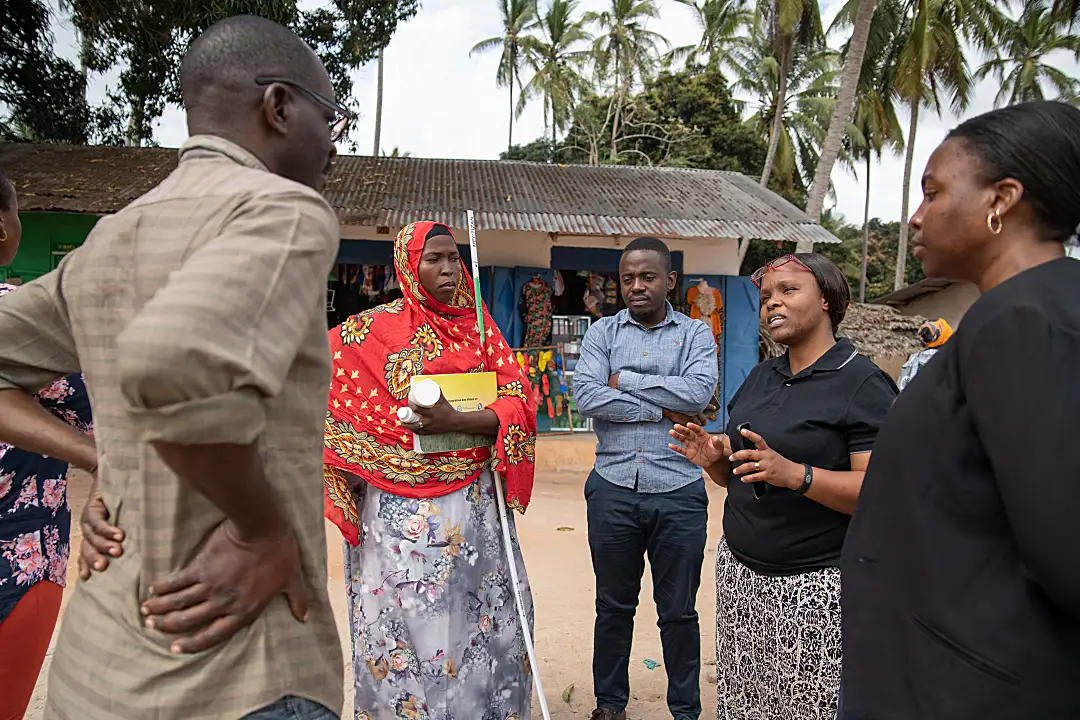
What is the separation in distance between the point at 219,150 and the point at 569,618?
13.3ft

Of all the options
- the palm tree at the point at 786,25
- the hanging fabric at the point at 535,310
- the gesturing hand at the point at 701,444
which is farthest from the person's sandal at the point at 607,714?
the palm tree at the point at 786,25

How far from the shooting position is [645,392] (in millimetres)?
3457

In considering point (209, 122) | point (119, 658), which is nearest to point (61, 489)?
point (119, 658)

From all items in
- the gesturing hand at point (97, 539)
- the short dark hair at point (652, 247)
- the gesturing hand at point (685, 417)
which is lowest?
the gesturing hand at point (97, 539)

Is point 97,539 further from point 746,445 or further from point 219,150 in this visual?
point 746,445

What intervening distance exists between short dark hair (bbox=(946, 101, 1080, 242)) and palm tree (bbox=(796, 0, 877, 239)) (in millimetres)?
10815

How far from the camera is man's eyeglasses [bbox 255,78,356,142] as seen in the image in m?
1.24

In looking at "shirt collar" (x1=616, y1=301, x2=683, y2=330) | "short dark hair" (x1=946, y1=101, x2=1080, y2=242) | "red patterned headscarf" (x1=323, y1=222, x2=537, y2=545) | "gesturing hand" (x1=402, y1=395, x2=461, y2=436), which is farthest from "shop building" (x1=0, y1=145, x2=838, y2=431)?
"short dark hair" (x1=946, y1=101, x2=1080, y2=242)

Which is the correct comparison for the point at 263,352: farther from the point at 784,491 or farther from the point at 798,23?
the point at 798,23

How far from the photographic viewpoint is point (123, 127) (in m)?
13.9

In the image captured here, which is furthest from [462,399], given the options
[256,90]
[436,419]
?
[256,90]

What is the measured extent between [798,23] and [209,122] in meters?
18.1

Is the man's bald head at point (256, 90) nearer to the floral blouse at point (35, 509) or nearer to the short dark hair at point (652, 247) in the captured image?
the floral blouse at point (35, 509)

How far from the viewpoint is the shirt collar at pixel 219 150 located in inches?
47.7
